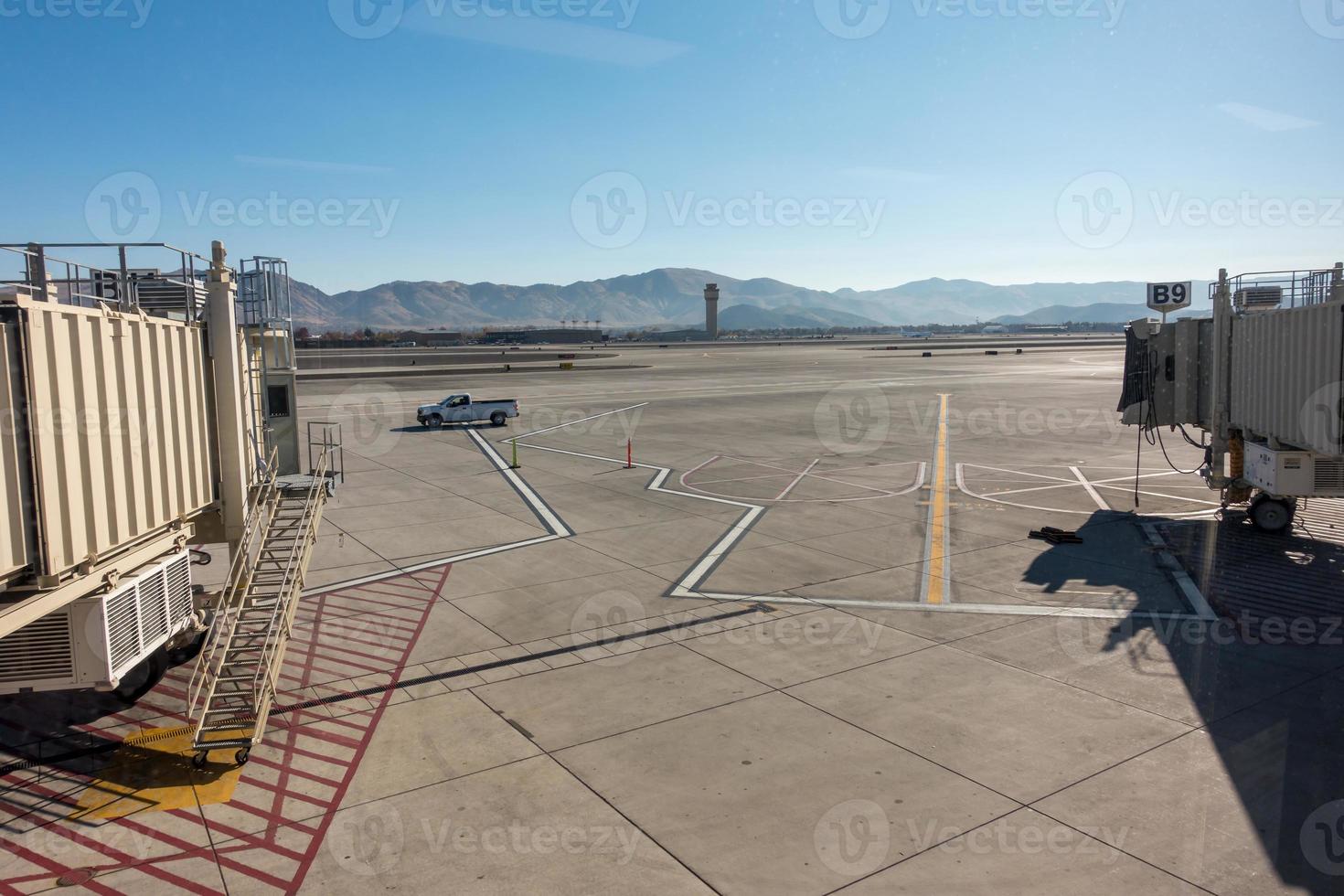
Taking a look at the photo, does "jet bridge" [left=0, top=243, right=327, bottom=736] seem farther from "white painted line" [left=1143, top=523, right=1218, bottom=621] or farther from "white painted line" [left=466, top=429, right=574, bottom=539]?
"white painted line" [left=1143, top=523, right=1218, bottom=621]

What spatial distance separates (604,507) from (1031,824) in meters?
17.2

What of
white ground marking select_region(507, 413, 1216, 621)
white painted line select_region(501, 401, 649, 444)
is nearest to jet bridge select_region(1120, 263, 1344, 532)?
white ground marking select_region(507, 413, 1216, 621)

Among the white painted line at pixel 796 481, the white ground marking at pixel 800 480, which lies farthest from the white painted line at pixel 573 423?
the white painted line at pixel 796 481

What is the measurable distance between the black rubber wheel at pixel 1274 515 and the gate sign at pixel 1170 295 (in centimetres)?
516

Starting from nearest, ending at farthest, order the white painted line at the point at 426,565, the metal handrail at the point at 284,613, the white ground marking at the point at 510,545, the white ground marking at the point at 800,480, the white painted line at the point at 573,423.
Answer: the metal handrail at the point at 284,613, the white painted line at the point at 426,565, the white ground marking at the point at 510,545, the white ground marking at the point at 800,480, the white painted line at the point at 573,423

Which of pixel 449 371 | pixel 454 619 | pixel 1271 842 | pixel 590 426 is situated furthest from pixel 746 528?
pixel 449 371

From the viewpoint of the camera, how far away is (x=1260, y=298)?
2062cm

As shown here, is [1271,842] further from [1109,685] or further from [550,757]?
[550,757]

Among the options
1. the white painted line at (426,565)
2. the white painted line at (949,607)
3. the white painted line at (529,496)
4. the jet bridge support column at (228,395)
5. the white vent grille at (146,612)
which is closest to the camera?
the white vent grille at (146,612)

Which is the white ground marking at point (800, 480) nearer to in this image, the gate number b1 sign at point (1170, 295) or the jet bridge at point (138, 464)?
the gate number b1 sign at point (1170, 295)

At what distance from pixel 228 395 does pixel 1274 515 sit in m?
22.0

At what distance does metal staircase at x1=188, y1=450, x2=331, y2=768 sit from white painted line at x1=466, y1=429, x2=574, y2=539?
815 cm

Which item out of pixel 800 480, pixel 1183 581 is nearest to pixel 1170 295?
pixel 1183 581

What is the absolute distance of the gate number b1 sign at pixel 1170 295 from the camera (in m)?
22.5
